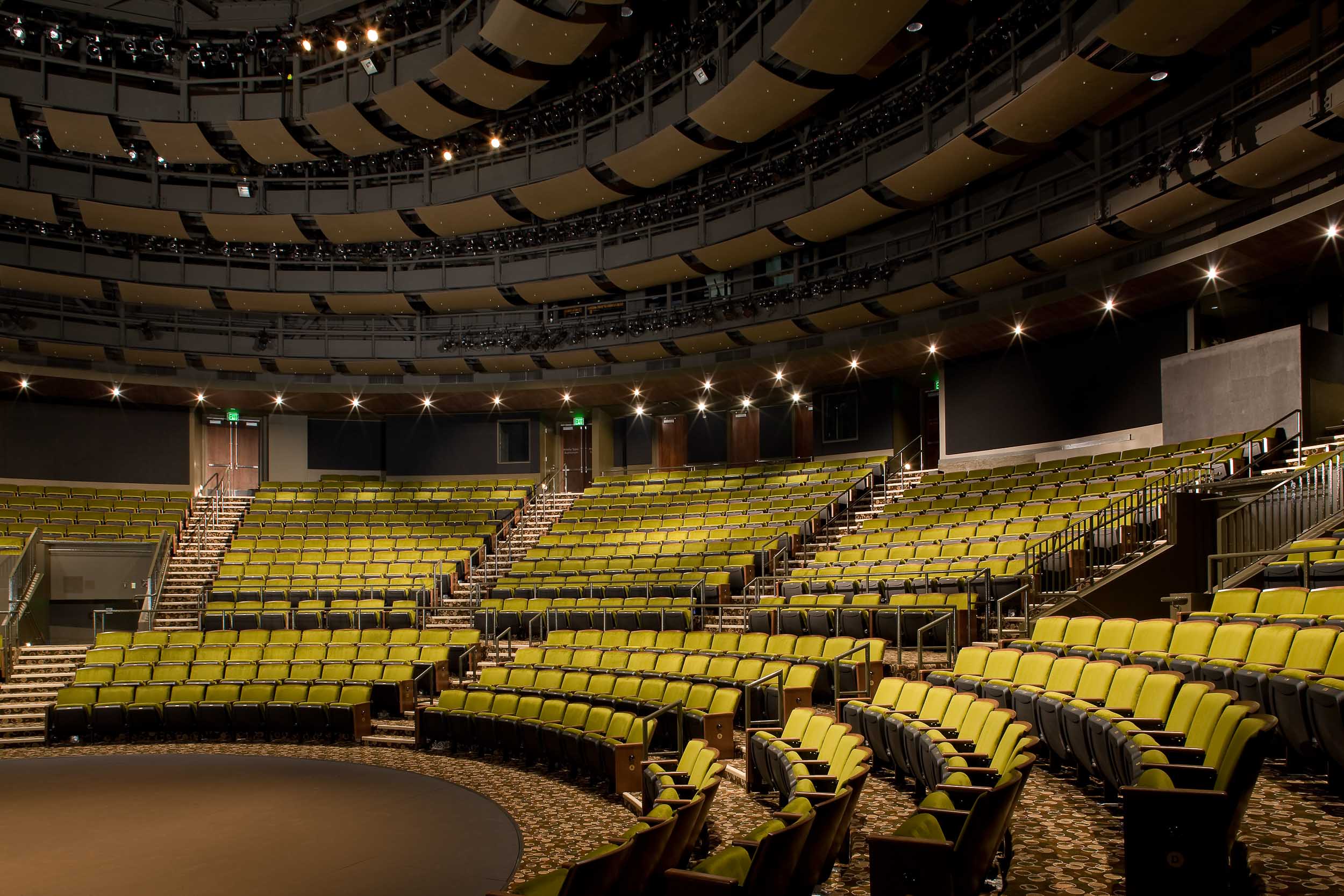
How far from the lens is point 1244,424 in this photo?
10820mm

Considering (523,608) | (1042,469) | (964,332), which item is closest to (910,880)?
(523,608)

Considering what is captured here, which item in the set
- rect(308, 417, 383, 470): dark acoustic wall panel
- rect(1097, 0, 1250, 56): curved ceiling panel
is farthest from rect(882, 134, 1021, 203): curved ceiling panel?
rect(308, 417, 383, 470): dark acoustic wall panel

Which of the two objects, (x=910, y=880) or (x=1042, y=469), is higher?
(x=1042, y=469)

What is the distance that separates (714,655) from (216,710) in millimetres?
4777

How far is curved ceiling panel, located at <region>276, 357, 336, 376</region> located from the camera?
1758 centimetres

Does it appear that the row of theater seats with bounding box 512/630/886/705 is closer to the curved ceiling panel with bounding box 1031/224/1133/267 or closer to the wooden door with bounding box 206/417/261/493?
the curved ceiling panel with bounding box 1031/224/1133/267

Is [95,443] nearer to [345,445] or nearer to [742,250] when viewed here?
[345,445]

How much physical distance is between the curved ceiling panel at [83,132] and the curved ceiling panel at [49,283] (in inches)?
78.1

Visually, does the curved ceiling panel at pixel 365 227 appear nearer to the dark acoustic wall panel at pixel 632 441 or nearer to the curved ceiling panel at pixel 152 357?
the curved ceiling panel at pixel 152 357

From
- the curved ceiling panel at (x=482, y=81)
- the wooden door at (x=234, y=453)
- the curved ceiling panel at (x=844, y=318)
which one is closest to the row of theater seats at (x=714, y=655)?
the curved ceiling panel at (x=844, y=318)

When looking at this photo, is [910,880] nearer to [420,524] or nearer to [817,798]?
[817,798]

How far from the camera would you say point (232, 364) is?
17500 millimetres

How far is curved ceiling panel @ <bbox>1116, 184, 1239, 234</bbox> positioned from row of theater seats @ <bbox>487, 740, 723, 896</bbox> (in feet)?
27.9

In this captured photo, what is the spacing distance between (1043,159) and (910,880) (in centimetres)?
1188
